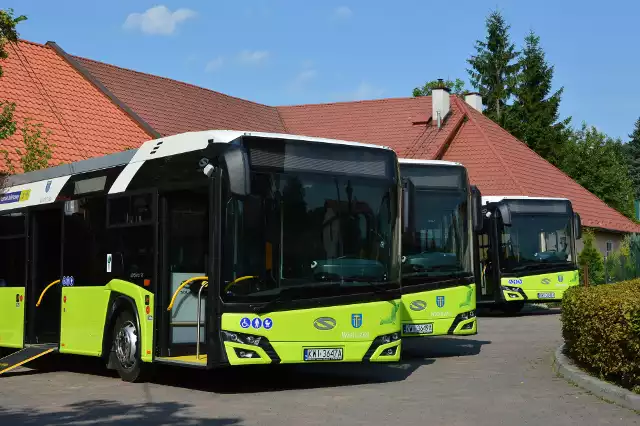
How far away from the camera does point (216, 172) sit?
11.9 m

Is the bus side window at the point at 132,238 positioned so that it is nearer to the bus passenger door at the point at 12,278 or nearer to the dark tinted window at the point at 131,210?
the dark tinted window at the point at 131,210

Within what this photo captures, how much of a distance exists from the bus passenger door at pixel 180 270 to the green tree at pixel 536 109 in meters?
56.8

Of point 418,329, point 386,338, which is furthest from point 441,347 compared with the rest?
point 386,338

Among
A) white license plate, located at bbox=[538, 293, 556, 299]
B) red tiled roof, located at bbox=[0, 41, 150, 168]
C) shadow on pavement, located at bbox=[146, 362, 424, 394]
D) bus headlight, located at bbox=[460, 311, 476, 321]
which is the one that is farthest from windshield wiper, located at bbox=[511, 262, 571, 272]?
red tiled roof, located at bbox=[0, 41, 150, 168]

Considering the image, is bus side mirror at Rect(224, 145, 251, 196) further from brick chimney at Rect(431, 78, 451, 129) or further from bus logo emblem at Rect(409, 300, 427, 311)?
brick chimney at Rect(431, 78, 451, 129)

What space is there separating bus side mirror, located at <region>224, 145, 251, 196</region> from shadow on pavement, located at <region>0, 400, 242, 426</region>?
2.37m

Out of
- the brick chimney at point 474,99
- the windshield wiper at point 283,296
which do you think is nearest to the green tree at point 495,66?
the brick chimney at point 474,99

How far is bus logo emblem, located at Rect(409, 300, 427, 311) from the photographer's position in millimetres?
16609

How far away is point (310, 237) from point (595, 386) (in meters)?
3.57

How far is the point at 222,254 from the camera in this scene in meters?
11.7

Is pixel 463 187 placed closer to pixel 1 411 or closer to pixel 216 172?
pixel 216 172

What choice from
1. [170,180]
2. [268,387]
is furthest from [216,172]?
[268,387]

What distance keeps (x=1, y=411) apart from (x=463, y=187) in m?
9.63

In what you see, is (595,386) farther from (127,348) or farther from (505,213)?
(505,213)
